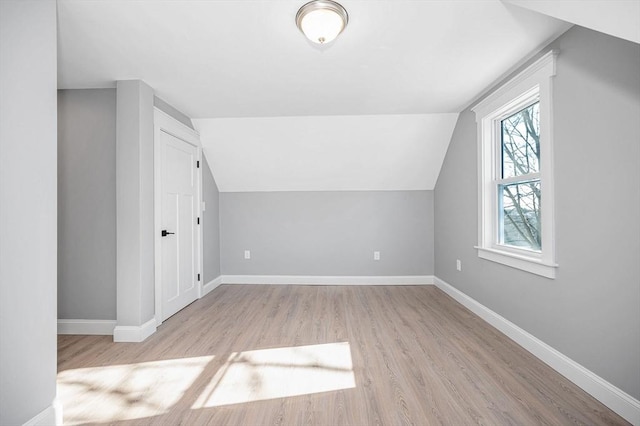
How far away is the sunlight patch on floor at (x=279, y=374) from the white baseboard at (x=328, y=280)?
2076mm

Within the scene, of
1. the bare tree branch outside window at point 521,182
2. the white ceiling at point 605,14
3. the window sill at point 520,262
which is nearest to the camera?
the white ceiling at point 605,14

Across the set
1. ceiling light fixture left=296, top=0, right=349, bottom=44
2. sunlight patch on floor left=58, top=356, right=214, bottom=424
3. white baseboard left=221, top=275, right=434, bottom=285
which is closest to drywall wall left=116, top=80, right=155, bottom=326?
sunlight patch on floor left=58, top=356, right=214, bottom=424

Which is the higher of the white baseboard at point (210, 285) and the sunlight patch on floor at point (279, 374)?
the white baseboard at point (210, 285)

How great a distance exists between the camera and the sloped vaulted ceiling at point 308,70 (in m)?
1.82

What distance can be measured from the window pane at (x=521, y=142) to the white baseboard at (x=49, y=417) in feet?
11.4

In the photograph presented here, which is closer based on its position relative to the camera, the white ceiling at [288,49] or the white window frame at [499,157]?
the white ceiling at [288,49]

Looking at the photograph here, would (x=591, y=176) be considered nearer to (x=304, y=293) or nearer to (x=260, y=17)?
A: (x=260, y=17)

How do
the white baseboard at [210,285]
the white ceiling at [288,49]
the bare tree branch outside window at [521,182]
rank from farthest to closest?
the white baseboard at [210,285]
the bare tree branch outside window at [521,182]
the white ceiling at [288,49]

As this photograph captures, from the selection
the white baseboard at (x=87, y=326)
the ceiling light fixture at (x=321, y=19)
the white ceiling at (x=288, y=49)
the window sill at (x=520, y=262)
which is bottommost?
the white baseboard at (x=87, y=326)

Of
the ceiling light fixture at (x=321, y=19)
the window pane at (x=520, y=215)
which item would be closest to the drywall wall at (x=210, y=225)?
the ceiling light fixture at (x=321, y=19)

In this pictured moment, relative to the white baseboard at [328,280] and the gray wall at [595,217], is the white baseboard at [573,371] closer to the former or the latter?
the gray wall at [595,217]

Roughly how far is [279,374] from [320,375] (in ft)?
0.91

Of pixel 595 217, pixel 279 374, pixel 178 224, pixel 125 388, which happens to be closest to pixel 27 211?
pixel 125 388

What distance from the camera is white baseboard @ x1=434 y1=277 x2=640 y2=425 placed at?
5.11ft
